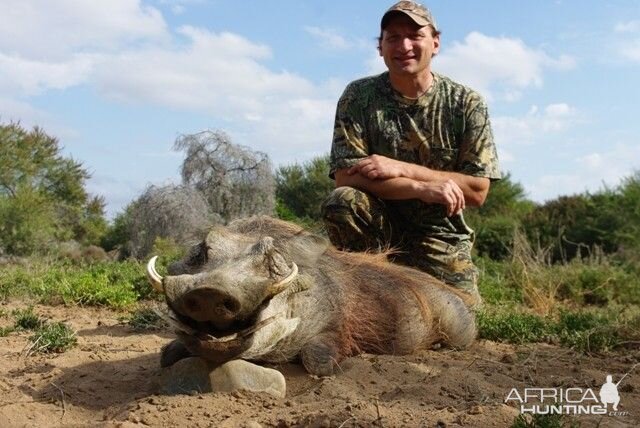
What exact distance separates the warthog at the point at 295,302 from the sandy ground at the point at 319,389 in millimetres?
132

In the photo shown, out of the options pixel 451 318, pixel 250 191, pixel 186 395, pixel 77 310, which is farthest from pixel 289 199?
pixel 186 395

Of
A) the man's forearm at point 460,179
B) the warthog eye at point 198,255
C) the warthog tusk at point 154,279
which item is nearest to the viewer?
the warthog tusk at point 154,279

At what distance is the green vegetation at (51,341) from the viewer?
14.0ft

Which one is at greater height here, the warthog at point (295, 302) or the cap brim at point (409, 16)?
the cap brim at point (409, 16)

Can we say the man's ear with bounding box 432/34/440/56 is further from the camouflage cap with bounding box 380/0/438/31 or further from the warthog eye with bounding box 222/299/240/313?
the warthog eye with bounding box 222/299/240/313

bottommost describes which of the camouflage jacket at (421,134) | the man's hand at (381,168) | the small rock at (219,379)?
the small rock at (219,379)

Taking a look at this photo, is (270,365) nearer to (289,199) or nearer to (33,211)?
(33,211)

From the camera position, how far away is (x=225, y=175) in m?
16.7

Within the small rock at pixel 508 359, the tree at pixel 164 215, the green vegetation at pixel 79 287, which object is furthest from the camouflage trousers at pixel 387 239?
the tree at pixel 164 215

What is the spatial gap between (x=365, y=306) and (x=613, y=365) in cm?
133

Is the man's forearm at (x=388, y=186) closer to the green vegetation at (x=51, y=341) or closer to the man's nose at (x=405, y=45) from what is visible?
the man's nose at (x=405, y=45)

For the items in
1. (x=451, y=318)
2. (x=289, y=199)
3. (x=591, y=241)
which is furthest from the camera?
(x=289, y=199)

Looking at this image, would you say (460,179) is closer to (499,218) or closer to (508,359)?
(508,359)

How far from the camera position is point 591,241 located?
61.9 ft
